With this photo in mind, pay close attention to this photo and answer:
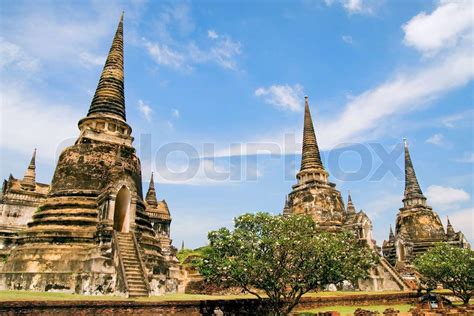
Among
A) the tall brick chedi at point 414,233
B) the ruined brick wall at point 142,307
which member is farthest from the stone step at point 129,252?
the tall brick chedi at point 414,233

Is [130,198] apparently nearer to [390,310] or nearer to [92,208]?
[92,208]

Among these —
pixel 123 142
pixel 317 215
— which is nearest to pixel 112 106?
pixel 123 142

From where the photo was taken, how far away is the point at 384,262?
110ft

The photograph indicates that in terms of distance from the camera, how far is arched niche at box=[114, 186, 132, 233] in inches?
818

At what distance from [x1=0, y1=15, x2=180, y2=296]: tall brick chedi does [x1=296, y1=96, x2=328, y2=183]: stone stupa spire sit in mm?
21915

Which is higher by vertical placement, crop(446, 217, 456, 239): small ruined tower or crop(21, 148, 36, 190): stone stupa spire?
crop(21, 148, 36, 190): stone stupa spire

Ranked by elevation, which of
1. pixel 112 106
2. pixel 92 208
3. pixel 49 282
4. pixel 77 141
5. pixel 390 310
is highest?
pixel 112 106

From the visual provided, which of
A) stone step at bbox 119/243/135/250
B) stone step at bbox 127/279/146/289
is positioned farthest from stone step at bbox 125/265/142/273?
stone step at bbox 119/243/135/250

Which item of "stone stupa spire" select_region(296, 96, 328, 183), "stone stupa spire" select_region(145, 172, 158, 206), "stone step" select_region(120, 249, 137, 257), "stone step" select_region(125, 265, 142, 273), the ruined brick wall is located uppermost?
"stone stupa spire" select_region(296, 96, 328, 183)

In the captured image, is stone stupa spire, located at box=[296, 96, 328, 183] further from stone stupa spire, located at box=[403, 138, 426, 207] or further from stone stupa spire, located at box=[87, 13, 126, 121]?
stone stupa spire, located at box=[87, 13, 126, 121]

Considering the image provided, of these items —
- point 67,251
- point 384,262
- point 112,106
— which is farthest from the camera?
point 384,262

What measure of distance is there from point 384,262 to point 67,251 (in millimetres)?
26131

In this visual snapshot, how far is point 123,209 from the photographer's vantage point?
2162 cm

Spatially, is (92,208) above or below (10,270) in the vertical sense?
above
